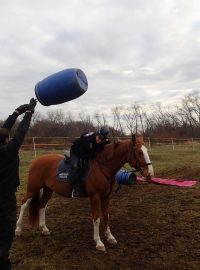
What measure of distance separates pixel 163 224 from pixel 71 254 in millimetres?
2149

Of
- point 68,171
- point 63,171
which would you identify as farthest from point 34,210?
point 68,171

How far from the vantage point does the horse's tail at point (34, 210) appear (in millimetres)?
6809

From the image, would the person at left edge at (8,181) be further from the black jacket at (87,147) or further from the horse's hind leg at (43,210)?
the horse's hind leg at (43,210)

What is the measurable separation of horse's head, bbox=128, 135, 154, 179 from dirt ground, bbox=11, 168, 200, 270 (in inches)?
45.8

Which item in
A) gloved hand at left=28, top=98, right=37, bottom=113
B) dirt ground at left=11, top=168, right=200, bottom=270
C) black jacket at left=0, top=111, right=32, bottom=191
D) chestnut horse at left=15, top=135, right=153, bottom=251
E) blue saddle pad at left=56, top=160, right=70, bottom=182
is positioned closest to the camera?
black jacket at left=0, top=111, right=32, bottom=191

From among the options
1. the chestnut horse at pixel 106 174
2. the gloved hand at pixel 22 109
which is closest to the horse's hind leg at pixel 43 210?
the chestnut horse at pixel 106 174

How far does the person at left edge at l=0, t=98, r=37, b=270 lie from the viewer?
14.6ft

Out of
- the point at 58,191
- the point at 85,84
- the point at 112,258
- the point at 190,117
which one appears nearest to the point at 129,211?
the point at 58,191

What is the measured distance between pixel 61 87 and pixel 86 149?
4.01ft

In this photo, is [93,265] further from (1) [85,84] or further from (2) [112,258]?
(1) [85,84]

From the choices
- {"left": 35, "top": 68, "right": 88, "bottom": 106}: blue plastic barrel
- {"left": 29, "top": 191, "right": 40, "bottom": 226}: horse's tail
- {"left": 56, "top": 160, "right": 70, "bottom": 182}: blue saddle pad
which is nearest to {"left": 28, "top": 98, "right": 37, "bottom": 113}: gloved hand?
{"left": 35, "top": 68, "right": 88, "bottom": 106}: blue plastic barrel

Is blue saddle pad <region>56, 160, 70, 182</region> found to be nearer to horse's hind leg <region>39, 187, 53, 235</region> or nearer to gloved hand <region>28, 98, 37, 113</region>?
horse's hind leg <region>39, 187, 53, 235</region>

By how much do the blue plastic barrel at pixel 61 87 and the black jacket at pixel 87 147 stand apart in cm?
82

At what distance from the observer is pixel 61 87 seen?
548 centimetres
